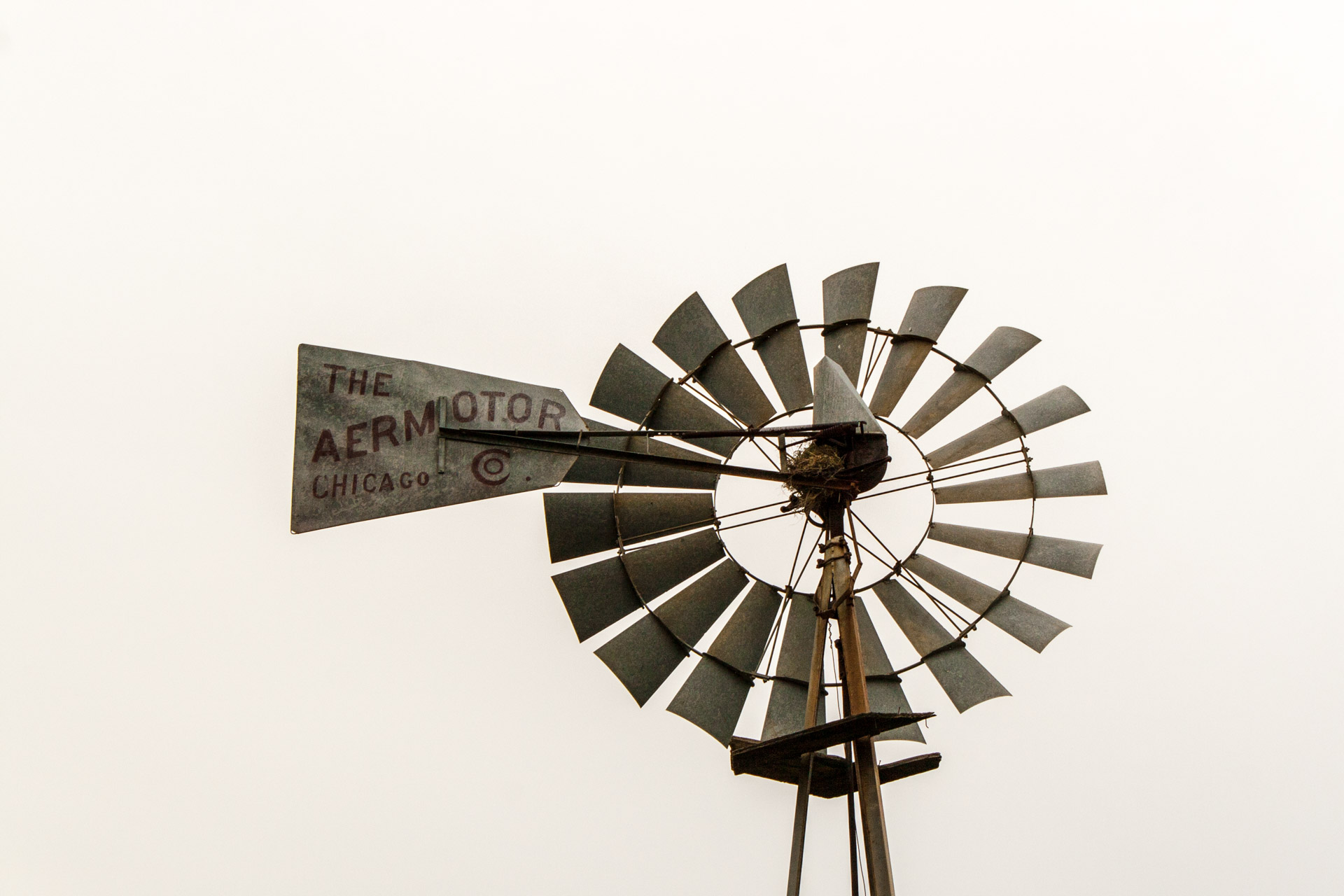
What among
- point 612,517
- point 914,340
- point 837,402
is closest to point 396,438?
point 612,517

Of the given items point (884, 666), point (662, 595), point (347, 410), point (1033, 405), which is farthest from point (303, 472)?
point (1033, 405)

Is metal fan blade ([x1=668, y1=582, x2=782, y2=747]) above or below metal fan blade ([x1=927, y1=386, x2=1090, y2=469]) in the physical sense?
below

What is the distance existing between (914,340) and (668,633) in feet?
4.30

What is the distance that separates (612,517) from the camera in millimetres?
3635

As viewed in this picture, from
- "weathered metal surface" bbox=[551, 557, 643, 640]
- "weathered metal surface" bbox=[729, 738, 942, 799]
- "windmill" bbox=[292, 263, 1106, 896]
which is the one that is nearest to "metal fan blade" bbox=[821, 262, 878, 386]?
"windmill" bbox=[292, 263, 1106, 896]

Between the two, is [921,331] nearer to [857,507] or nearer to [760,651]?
[760,651]

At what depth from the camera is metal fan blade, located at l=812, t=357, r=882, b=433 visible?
10.8ft

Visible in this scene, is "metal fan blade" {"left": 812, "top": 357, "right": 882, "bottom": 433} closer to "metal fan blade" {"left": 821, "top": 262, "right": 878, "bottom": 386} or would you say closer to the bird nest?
the bird nest

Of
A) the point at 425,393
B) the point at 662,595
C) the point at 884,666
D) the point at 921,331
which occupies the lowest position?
the point at 884,666

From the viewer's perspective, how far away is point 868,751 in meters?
3.23

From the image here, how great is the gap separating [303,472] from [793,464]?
1.51 meters

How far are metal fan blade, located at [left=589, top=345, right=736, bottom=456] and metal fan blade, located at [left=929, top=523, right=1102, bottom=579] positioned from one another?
0.88 meters

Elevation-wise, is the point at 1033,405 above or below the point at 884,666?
above

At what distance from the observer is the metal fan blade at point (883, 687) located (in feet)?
12.1
